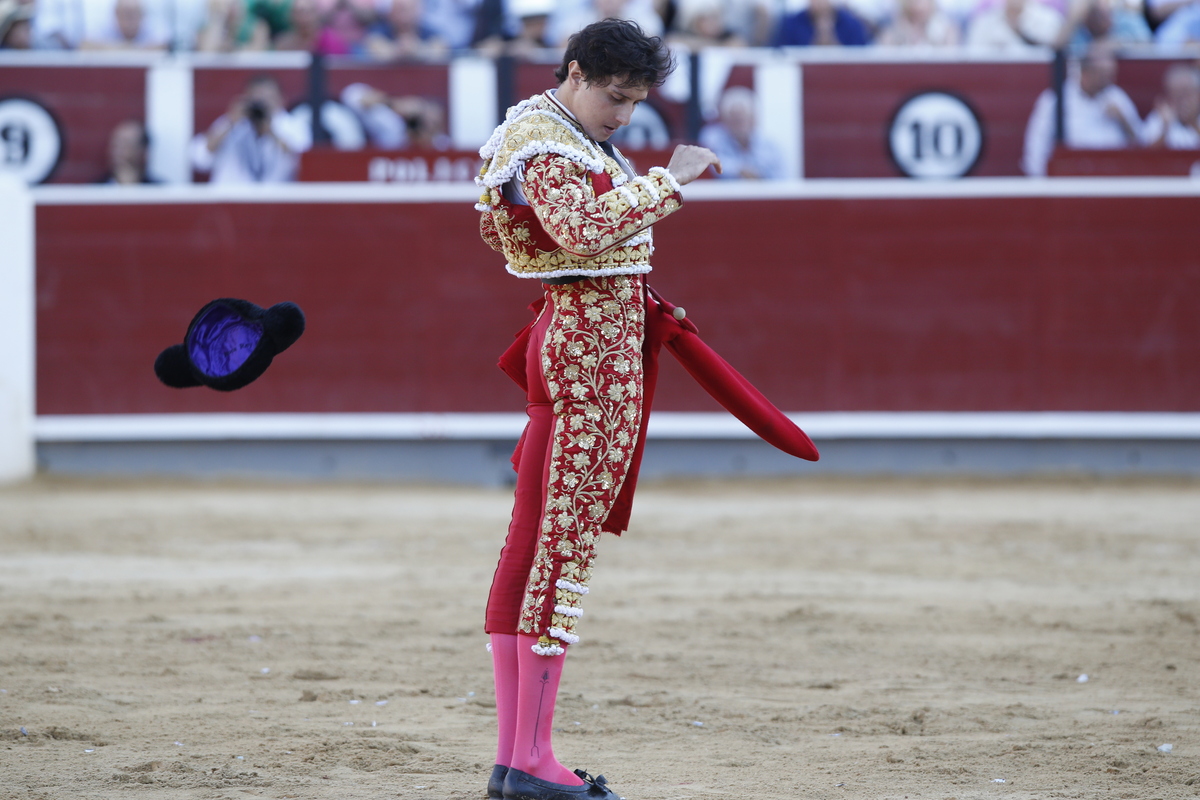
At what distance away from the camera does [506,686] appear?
231cm

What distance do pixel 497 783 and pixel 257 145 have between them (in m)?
5.76

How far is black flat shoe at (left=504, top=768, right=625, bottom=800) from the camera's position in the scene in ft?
7.30

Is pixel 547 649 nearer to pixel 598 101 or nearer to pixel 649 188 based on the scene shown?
pixel 649 188

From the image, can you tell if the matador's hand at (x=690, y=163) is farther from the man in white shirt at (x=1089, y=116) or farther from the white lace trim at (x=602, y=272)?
the man in white shirt at (x=1089, y=116)

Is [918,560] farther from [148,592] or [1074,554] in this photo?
[148,592]

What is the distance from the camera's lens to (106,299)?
747cm

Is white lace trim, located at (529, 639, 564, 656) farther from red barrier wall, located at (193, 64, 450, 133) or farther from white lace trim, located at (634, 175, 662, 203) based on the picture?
red barrier wall, located at (193, 64, 450, 133)

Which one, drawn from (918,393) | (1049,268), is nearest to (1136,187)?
(1049,268)

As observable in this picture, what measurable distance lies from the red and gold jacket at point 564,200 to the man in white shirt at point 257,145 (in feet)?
17.7

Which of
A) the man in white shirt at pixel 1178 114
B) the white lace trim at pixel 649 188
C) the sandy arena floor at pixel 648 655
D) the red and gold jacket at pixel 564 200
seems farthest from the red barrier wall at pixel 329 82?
the white lace trim at pixel 649 188

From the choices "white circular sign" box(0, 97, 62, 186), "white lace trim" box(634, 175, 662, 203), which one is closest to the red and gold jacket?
"white lace trim" box(634, 175, 662, 203)

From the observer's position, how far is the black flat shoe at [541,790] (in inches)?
87.6

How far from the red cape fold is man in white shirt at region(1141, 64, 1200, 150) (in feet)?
Result: 18.9

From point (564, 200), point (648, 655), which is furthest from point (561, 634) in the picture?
point (648, 655)
